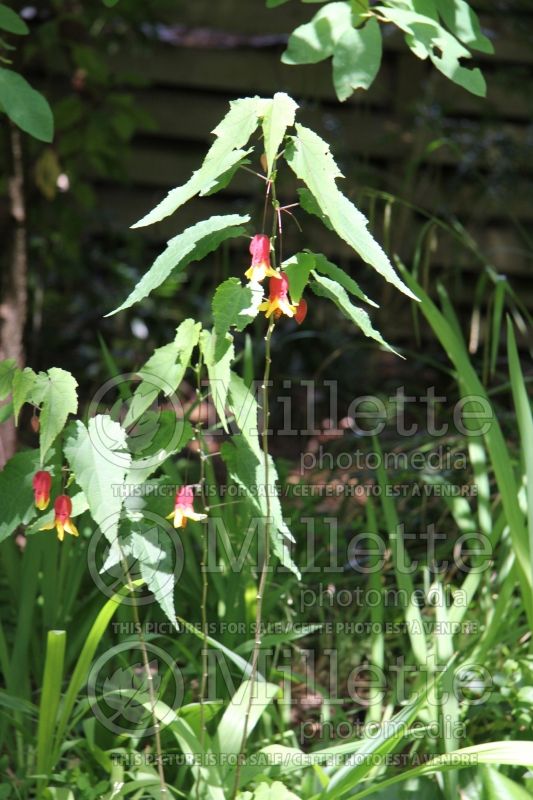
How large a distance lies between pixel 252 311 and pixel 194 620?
0.84 meters

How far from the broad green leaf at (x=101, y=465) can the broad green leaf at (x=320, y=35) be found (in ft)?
1.96

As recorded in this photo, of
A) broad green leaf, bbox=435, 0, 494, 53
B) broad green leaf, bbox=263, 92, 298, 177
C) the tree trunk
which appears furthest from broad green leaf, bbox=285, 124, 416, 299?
the tree trunk

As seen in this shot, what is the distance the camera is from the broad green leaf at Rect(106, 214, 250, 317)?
34.5 inches

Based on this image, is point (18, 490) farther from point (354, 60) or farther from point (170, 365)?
point (354, 60)

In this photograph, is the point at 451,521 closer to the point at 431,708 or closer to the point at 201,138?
the point at 431,708

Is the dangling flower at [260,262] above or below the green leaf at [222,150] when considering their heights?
below

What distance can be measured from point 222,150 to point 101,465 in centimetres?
35

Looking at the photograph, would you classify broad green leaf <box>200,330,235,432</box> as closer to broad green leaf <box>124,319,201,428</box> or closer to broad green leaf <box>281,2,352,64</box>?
broad green leaf <box>124,319,201,428</box>

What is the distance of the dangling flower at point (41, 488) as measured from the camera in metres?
1.08

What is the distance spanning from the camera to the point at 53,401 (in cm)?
102

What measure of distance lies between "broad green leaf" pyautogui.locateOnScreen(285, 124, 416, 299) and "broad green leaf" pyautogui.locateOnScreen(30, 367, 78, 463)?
333mm

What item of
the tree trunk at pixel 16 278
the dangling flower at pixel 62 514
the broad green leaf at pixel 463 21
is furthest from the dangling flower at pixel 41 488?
the tree trunk at pixel 16 278

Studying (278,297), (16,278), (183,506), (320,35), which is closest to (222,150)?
(278,297)

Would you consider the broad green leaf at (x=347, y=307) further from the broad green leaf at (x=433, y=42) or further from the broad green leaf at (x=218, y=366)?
the broad green leaf at (x=433, y=42)
